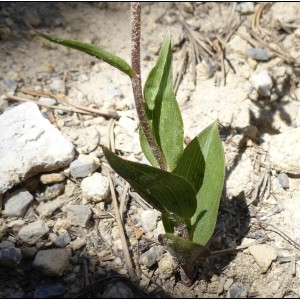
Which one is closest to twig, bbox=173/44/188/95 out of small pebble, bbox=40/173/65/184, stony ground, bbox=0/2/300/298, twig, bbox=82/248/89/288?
stony ground, bbox=0/2/300/298

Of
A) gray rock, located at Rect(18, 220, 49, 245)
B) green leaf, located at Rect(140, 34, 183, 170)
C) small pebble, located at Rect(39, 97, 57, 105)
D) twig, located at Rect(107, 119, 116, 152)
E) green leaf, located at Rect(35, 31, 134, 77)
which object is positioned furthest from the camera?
small pebble, located at Rect(39, 97, 57, 105)

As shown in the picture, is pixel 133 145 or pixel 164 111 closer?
pixel 164 111

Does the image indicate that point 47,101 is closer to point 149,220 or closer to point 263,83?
point 149,220

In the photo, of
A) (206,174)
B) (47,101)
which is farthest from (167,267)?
(47,101)

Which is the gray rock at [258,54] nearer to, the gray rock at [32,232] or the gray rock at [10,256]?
the gray rock at [32,232]

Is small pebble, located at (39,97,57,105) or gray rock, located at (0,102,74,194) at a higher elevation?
small pebble, located at (39,97,57,105)

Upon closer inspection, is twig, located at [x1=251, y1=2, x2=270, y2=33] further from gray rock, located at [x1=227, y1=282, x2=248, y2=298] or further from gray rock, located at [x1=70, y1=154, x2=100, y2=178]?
gray rock, located at [x1=227, y1=282, x2=248, y2=298]
